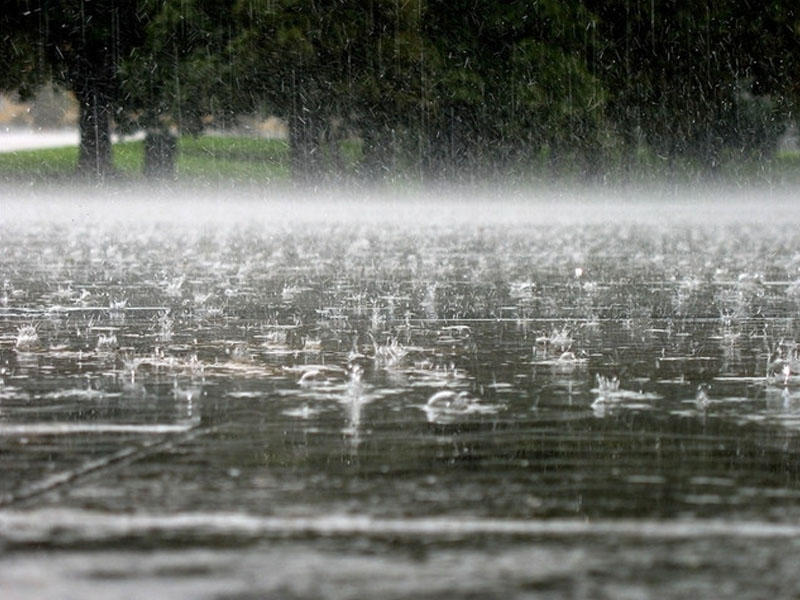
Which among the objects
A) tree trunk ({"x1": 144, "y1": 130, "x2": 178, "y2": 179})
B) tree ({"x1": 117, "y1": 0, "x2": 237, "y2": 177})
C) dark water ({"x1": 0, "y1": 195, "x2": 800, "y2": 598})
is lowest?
dark water ({"x1": 0, "y1": 195, "x2": 800, "y2": 598})

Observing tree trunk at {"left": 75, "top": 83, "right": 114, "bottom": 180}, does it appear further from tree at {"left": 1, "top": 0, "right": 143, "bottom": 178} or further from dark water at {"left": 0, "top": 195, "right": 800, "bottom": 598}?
dark water at {"left": 0, "top": 195, "right": 800, "bottom": 598}

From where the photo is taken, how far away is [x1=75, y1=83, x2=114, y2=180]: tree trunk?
4609 cm

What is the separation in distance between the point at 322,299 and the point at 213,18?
34.6 m

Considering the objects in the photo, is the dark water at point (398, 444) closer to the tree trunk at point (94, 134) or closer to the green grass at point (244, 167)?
the tree trunk at point (94, 134)

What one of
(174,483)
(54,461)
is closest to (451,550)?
(174,483)

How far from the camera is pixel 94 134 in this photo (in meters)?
46.2

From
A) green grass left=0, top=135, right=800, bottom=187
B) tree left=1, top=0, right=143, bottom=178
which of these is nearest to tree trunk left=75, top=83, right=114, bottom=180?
tree left=1, top=0, right=143, bottom=178

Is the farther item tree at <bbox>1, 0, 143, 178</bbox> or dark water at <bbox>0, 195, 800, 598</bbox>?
tree at <bbox>1, 0, 143, 178</bbox>

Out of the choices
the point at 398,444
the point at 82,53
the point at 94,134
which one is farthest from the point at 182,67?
the point at 398,444

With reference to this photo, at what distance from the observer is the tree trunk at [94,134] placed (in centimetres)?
4609

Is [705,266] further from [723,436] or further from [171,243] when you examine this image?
[723,436]

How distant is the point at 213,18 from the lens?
4450 centimetres

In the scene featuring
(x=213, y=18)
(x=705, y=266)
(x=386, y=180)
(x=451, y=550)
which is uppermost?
(x=213, y=18)

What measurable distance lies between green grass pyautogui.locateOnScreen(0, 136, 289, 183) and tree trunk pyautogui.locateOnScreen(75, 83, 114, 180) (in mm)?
579
